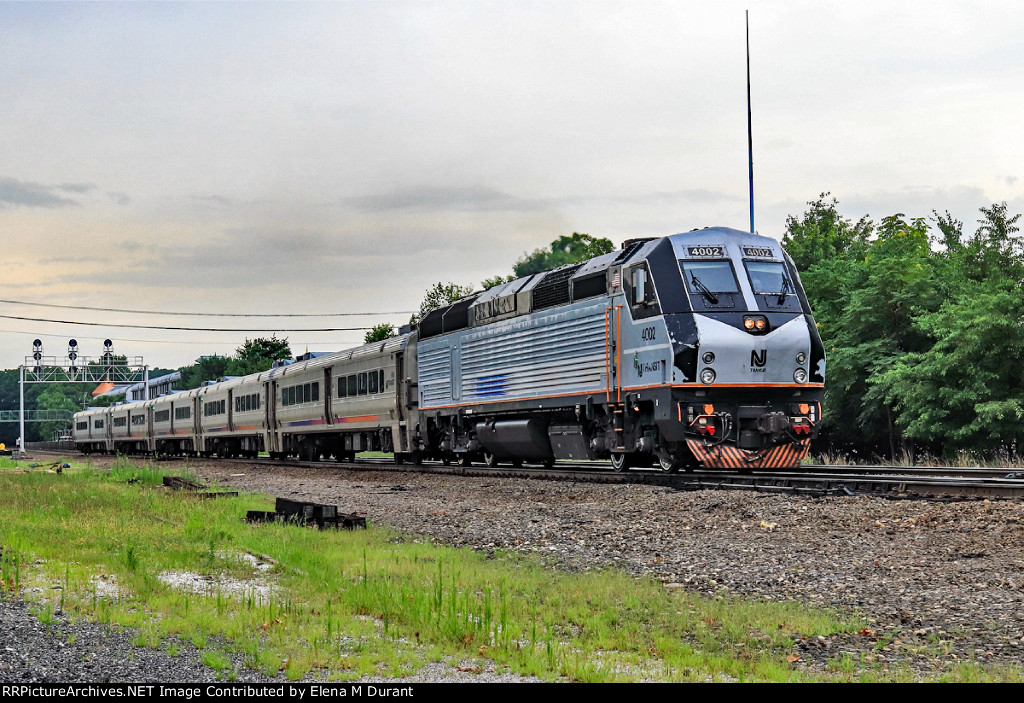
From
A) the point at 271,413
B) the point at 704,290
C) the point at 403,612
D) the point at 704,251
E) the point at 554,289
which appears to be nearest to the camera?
the point at 403,612

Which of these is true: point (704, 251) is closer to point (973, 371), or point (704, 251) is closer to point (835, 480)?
point (835, 480)

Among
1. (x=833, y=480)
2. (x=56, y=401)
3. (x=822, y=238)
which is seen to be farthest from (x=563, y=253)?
(x=56, y=401)

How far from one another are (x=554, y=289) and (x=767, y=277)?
15.4ft

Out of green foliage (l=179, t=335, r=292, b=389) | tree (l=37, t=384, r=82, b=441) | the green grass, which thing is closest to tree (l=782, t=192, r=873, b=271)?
the green grass

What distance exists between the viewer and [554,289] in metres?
21.6

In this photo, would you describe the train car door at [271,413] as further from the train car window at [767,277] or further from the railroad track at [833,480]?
the train car window at [767,277]

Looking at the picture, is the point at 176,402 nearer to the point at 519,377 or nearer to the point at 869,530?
the point at 519,377

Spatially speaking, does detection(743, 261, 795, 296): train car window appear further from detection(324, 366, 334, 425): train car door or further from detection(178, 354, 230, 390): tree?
detection(178, 354, 230, 390): tree

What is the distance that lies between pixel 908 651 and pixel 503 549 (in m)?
5.63

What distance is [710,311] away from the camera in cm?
1780

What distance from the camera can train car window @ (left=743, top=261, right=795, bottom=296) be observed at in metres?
18.5

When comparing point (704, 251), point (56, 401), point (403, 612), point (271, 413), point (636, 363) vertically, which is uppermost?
point (56, 401)

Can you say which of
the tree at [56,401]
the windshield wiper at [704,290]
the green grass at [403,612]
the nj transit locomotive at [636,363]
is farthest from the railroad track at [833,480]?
the tree at [56,401]
